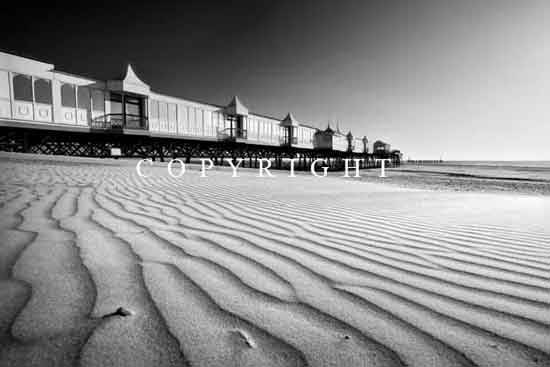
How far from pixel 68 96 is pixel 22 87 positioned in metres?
1.68

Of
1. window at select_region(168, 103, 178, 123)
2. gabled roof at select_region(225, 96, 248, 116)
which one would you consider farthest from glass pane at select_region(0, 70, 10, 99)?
gabled roof at select_region(225, 96, 248, 116)

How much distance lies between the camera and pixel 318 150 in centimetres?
2878

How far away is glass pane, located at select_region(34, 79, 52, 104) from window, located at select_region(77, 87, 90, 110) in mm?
1172

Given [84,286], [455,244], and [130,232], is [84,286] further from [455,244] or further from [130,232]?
[455,244]

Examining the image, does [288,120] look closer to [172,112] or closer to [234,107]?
[234,107]

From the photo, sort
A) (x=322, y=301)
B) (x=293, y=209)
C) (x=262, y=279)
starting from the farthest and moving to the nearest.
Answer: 1. (x=293, y=209)
2. (x=262, y=279)
3. (x=322, y=301)

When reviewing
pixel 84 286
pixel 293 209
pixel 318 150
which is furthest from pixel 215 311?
pixel 318 150

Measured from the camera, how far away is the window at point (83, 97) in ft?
43.3

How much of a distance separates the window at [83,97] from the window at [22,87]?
6.15 feet

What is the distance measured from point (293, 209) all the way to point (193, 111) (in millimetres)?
16907

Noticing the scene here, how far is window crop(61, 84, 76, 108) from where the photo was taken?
1262 cm

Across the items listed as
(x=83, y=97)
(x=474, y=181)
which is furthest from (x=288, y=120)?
(x=83, y=97)

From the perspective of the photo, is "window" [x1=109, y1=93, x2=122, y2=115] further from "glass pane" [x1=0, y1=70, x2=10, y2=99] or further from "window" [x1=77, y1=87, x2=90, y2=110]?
"glass pane" [x1=0, y1=70, x2=10, y2=99]

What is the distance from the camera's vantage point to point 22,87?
1137cm
